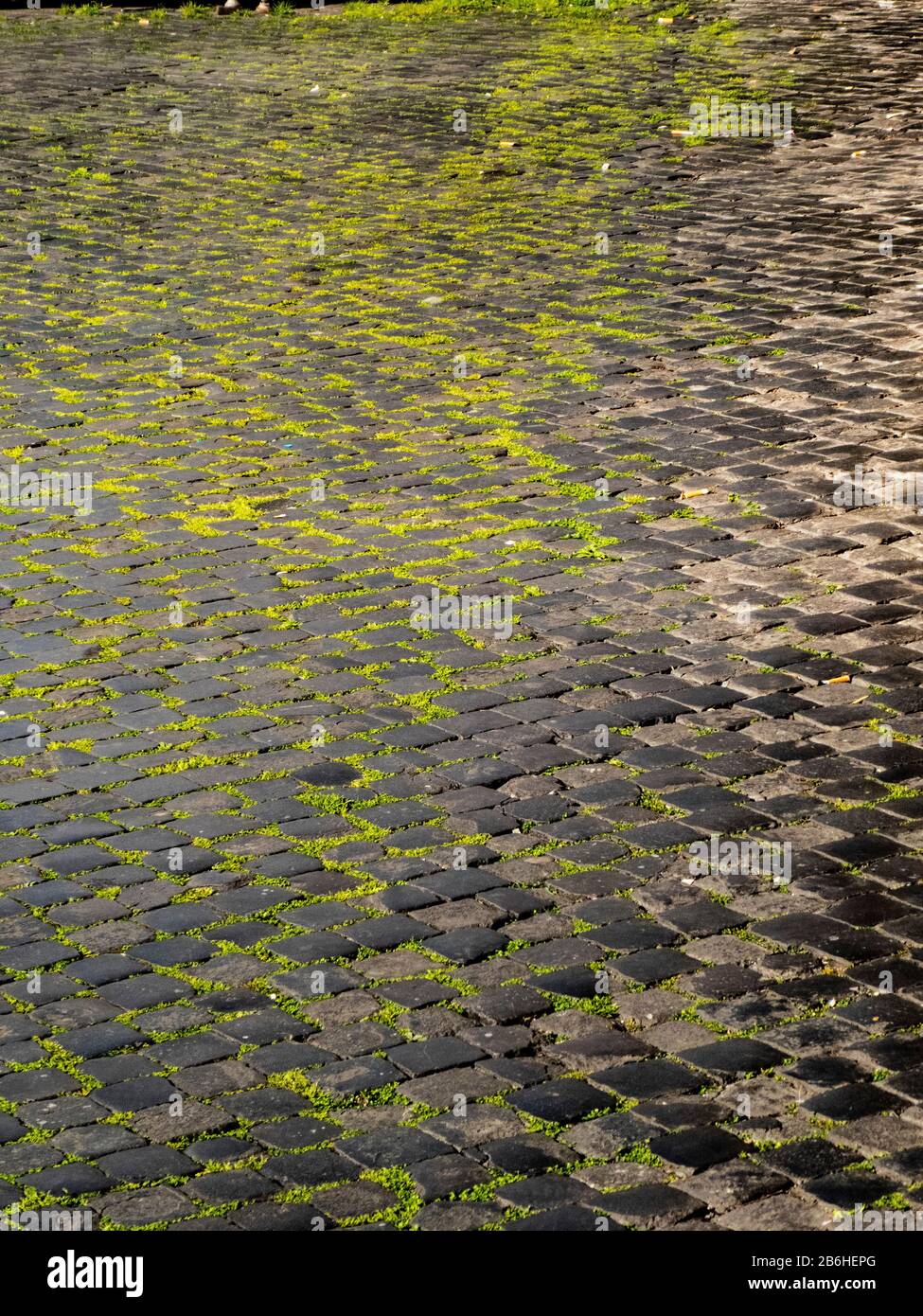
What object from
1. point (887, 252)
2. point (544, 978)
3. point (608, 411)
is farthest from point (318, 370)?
point (544, 978)

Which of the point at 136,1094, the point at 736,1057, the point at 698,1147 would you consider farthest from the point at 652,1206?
the point at 136,1094

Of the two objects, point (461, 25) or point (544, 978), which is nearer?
point (544, 978)

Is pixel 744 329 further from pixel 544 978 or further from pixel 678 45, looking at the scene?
pixel 678 45

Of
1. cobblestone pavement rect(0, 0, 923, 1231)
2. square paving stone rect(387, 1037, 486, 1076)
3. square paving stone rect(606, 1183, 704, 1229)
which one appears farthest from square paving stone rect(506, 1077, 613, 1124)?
square paving stone rect(606, 1183, 704, 1229)

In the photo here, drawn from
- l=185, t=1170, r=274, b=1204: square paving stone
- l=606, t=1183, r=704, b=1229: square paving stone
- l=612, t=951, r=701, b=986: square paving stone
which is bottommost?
l=606, t=1183, r=704, b=1229: square paving stone

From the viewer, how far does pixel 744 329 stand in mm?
9945

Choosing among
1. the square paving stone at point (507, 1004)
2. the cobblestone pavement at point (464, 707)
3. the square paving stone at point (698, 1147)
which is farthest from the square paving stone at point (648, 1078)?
the square paving stone at point (507, 1004)

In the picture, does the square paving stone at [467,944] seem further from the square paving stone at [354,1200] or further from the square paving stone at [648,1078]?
the square paving stone at [354,1200]

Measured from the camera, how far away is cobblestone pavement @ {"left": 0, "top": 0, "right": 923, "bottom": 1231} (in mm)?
4160

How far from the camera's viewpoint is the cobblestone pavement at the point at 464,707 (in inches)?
164

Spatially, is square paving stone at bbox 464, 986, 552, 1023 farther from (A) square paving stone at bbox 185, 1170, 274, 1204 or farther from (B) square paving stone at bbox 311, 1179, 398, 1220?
(A) square paving stone at bbox 185, 1170, 274, 1204

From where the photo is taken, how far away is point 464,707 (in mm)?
6207

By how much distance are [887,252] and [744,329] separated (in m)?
1.89
